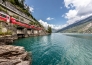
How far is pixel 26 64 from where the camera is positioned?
6.75 m

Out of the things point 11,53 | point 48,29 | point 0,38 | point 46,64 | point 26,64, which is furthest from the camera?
point 48,29

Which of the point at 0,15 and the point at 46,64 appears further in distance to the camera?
the point at 0,15

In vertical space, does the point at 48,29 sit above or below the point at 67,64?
above

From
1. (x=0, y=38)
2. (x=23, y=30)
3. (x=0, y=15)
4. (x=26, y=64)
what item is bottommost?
(x=26, y=64)

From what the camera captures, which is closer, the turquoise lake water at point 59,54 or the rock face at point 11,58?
the rock face at point 11,58

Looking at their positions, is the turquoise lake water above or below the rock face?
below

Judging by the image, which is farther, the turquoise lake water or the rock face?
the turquoise lake water

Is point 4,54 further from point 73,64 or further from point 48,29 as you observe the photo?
point 48,29

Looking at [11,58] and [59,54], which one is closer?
[11,58]

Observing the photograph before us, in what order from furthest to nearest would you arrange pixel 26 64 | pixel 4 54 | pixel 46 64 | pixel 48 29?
pixel 48 29 → pixel 46 64 → pixel 4 54 → pixel 26 64

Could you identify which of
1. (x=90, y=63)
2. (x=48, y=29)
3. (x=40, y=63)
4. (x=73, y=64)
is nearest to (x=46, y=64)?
(x=40, y=63)

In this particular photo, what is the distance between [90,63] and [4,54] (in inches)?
462

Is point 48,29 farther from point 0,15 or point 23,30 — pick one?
point 0,15

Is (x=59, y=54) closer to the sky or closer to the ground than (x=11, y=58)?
closer to the ground
